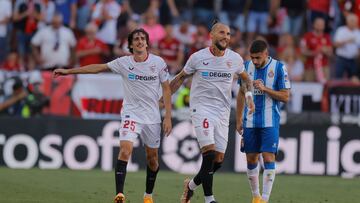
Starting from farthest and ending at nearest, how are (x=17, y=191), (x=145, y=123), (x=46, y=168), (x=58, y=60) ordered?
1. (x=58, y=60)
2. (x=46, y=168)
3. (x=17, y=191)
4. (x=145, y=123)

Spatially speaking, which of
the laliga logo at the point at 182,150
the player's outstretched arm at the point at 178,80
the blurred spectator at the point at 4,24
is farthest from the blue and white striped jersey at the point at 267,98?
the blurred spectator at the point at 4,24

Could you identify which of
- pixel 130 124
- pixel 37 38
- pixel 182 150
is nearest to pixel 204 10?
pixel 37 38

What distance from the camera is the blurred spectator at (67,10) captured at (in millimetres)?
23156

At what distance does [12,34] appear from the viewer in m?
22.8

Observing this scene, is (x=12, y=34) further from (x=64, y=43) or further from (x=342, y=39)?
(x=342, y=39)

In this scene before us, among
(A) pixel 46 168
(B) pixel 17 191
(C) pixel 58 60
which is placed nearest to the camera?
(B) pixel 17 191

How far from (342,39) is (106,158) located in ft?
21.9

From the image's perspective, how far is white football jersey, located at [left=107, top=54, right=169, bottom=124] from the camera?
13.0m

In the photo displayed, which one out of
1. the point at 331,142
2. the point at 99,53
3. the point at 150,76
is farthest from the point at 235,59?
the point at 99,53

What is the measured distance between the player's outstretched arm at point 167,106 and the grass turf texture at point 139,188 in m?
1.47

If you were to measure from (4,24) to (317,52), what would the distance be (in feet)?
23.1

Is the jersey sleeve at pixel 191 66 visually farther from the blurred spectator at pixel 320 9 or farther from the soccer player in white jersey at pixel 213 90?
A: the blurred spectator at pixel 320 9

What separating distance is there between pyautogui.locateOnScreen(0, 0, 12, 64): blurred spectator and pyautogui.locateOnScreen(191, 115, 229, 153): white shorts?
1032 centimetres

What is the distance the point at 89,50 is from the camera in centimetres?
2247
